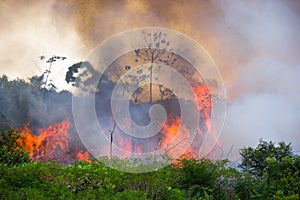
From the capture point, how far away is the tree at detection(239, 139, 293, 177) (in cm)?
1366

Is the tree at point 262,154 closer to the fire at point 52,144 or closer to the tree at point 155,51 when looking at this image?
the fire at point 52,144

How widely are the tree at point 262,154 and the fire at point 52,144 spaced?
1025 centimetres

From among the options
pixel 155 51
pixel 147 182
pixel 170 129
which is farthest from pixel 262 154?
pixel 155 51

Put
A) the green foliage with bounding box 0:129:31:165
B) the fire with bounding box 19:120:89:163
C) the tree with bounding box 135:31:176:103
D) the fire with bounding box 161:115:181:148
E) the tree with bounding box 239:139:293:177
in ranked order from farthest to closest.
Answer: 1. the tree with bounding box 135:31:176:103
2. the fire with bounding box 161:115:181:148
3. the fire with bounding box 19:120:89:163
4. the tree with bounding box 239:139:293:177
5. the green foliage with bounding box 0:129:31:165

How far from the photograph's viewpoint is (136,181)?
865cm

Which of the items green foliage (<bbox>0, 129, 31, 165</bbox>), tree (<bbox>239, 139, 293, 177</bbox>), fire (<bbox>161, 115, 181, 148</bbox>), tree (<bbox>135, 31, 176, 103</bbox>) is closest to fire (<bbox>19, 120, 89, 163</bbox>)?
fire (<bbox>161, 115, 181, 148</bbox>)

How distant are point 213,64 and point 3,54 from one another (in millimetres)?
14073

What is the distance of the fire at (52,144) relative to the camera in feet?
64.8

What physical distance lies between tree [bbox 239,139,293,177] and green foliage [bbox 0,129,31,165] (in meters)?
8.35

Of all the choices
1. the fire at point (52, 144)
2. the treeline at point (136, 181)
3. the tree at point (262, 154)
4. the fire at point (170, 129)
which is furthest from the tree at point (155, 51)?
the treeline at point (136, 181)

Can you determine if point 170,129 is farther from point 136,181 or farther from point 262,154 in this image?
point 136,181

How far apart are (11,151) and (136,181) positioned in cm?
480

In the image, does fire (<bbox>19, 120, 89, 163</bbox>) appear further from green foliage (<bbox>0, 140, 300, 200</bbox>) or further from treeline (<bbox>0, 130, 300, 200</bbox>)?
green foliage (<bbox>0, 140, 300, 200</bbox>)

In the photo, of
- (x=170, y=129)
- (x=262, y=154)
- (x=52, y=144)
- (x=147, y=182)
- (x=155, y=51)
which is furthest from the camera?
(x=155, y=51)
